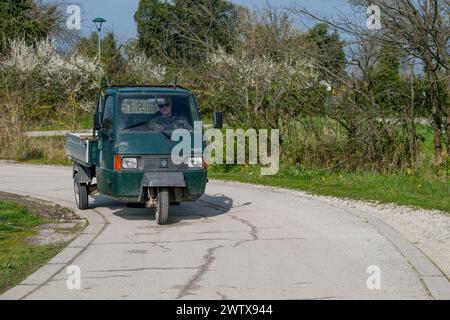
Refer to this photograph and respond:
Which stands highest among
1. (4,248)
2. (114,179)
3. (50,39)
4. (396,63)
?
(50,39)

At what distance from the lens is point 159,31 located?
62094mm

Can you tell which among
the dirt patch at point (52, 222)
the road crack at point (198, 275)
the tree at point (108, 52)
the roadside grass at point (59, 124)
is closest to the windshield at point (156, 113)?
the dirt patch at point (52, 222)

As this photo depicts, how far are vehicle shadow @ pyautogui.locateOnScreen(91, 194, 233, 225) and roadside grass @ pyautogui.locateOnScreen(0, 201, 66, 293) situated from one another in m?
1.59

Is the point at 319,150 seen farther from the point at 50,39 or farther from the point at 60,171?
the point at 50,39

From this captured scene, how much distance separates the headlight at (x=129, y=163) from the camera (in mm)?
13551

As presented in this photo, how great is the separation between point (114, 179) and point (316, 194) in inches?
228

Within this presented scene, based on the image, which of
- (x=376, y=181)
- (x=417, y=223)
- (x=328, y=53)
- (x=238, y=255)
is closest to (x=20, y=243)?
(x=238, y=255)

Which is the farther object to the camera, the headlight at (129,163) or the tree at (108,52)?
the tree at (108,52)

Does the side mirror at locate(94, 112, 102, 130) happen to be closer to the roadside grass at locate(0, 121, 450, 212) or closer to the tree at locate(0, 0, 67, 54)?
the roadside grass at locate(0, 121, 450, 212)

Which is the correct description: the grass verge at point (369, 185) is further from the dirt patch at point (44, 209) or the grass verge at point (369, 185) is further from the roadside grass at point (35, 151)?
the roadside grass at point (35, 151)

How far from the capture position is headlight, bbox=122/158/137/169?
1355cm

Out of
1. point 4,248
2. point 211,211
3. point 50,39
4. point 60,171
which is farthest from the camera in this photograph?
point 50,39

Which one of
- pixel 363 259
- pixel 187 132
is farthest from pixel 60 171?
pixel 363 259

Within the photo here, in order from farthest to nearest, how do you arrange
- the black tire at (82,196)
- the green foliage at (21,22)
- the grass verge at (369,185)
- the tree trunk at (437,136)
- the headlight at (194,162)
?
the green foliage at (21,22)
the tree trunk at (437,136)
the grass verge at (369,185)
the black tire at (82,196)
the headlight at (194,162)
